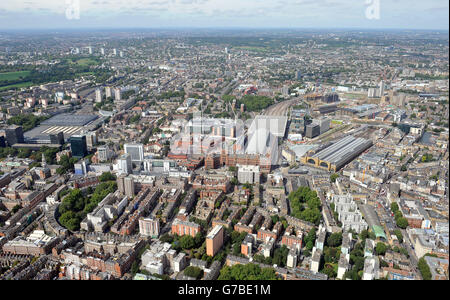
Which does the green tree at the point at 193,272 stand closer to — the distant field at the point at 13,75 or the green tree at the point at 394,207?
the green tree at the point at 394,207

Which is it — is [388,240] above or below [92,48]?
below

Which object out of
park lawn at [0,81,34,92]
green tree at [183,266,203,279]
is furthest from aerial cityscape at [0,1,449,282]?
park lawn at [0,81,34,92]

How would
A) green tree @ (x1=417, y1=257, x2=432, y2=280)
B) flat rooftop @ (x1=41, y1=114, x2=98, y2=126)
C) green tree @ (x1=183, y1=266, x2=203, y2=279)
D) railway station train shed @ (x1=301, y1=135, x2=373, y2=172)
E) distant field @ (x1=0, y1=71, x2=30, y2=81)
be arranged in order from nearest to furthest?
green tree @ (x1=417, y1=257, x2=432, y2=280) < green tree @ (x1=183, y1=266, x2=203, y2=279) < railway station train shed @ (x1=301, y1=135, x2=373, y2=172) < flat rooftop @ (x1=41, y1=114, x2=98, y2=126) < distant field @ (x1=0, y1=71, x2=30, y2=81)

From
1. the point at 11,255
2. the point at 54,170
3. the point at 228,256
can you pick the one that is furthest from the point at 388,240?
the point at 54,170

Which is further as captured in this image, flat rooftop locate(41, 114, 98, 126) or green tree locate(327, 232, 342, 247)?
flat rooftop locate(41, 114, 98, 126)

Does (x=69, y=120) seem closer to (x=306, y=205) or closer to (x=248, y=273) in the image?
(x=306, y=205)

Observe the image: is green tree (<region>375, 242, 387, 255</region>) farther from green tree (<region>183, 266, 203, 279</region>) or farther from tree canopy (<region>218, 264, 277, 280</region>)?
green tree (<region>183, 266, 203, 279</region>)

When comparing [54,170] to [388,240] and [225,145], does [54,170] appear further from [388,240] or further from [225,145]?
[388,240]

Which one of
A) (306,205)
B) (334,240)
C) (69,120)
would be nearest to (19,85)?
(69,120)

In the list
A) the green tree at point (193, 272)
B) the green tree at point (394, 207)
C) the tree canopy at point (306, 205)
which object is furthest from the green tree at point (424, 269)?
the green tree at point (193, 272)
